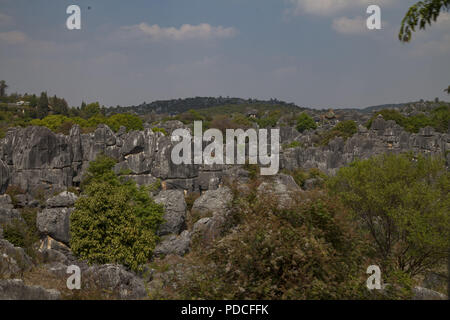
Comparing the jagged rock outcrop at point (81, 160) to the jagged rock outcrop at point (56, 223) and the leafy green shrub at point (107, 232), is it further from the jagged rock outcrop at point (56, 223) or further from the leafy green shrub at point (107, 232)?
the leafy green shrub at point (107, 232)

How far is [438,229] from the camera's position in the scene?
1310 cm

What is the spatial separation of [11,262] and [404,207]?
14151mm

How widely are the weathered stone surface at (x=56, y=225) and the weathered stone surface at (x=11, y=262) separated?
8.10 metres

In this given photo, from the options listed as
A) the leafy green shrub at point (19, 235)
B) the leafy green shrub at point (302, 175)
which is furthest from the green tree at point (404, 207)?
the leafy green shrub at point (302, 175)

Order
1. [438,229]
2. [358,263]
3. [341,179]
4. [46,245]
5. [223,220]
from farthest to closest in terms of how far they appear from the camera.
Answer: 1. [46,245]
2. [341,179]
3. [438,229]
4. [223,220]
5. [358,263]

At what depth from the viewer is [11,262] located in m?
10.6

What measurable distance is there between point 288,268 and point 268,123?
114 meters

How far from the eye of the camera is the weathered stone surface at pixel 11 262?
9.88 m

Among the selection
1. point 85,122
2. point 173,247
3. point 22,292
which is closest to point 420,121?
point 85,122

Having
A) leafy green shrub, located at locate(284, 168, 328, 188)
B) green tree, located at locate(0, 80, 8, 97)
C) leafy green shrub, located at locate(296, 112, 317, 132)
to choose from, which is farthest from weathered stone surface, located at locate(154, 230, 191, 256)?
green tree, located at locate(0, 80, 8, 97)

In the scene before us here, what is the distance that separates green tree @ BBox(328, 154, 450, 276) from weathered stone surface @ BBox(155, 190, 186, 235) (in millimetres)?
12583

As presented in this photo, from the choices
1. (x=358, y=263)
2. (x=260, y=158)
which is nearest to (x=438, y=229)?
(x=358, y=263)
